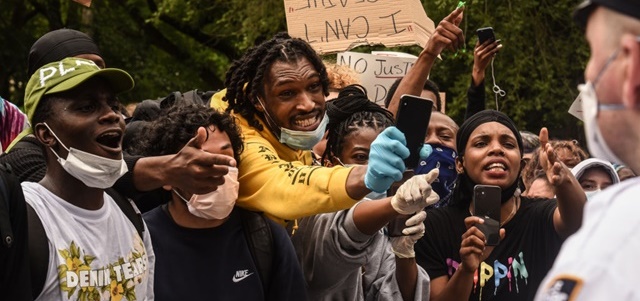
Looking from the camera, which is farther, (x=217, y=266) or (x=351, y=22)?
(x=351, y=22)

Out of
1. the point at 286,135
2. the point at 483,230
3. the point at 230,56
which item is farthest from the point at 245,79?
the point at 230,56

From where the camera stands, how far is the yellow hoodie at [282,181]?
377 cm

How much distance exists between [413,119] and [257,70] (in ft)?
2.99

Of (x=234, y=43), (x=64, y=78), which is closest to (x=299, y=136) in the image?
(x=64, y=78)

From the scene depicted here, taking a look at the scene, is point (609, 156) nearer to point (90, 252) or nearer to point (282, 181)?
point (282, 181)

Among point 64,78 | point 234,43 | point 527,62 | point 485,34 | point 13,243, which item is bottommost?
point 234,43

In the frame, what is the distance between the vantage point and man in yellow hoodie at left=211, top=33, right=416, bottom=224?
3.78m

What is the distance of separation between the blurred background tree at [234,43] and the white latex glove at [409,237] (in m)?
4.65

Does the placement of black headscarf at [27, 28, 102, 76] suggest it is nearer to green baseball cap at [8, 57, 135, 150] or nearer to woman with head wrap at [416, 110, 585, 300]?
green baseball cap at [8, 57, 135, 150]

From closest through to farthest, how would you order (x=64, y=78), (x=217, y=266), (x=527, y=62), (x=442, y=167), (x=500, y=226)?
(x=64, y=78) < (x=217, y=266) < (x=500, y=226) < (x=442, y=167) < (x=527, y=62)

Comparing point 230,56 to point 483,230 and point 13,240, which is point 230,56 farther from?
point 13,240

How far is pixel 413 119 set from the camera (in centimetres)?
377

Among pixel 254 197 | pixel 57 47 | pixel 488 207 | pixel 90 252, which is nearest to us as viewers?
pixel 90 252

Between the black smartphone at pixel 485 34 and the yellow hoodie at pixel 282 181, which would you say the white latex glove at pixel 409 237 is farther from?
the black smartphone at pixel 485 34
